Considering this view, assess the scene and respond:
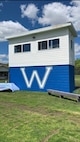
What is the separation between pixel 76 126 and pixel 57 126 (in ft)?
2.06

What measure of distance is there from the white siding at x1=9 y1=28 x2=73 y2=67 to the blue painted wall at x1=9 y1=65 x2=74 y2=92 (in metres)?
0.47

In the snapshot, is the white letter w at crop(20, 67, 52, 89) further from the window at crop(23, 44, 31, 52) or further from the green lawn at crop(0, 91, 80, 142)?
the green lawn at crop(0, 91, 80, 142)

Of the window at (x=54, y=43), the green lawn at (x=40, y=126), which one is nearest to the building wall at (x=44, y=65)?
the window at (x=54, y=43)

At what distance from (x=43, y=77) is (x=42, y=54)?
6.79 feet

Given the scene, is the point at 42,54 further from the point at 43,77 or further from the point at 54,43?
the point at 43,77

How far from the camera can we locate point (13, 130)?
6074mm

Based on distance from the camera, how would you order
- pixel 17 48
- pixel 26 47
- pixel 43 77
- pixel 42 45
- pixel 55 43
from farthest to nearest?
pixel 17 48, pixel 26 47, pixel 42 45, pixel 43 77, pixel 55 43

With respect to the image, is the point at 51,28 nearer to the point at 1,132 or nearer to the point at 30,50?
the point at 30,50

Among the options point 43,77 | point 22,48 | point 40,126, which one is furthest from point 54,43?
point 40,126

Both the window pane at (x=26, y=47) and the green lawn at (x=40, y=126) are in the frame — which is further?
the window pane at (x=26, y=47)

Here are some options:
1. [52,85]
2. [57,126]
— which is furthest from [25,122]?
[52,85]

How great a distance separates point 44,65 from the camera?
1752 centimetres

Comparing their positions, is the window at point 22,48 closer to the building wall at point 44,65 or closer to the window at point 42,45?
the building wall at point 44,65

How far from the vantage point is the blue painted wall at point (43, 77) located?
53.1 feet
